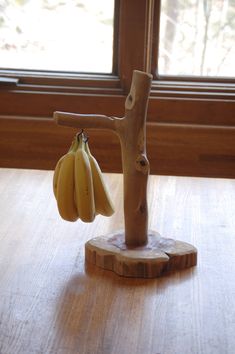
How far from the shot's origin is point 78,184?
1.56 metres

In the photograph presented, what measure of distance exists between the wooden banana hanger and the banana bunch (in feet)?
0.19

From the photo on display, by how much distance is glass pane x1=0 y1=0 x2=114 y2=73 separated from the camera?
2.91m

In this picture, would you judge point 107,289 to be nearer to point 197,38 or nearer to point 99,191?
point 99,191

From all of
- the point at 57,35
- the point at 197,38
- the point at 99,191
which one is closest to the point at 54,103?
the point at 57,35

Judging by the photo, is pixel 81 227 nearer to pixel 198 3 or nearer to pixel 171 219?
pixel 171 219

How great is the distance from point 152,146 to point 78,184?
128 cm

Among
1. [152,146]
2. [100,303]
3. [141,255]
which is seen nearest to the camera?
[100,303]

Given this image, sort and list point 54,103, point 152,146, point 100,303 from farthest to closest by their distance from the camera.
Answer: point 54,103
point 152,146
point 100,303

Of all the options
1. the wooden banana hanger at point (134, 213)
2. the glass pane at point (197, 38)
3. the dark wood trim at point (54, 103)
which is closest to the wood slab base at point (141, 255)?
the wooden banana hanger at point (134, 213)

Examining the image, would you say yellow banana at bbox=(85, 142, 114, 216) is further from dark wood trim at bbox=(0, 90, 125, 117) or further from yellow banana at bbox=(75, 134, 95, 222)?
dark wood trim at bbox=(0, 90, 125, 117)

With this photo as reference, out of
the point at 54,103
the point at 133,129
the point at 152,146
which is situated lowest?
the point at 152,146

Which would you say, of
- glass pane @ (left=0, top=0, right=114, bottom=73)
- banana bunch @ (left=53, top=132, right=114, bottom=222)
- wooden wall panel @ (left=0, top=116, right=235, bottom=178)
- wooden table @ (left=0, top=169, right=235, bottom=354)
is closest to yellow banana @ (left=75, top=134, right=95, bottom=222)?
banana bunch @ (left=53, top=132, right=114, bottom=222)

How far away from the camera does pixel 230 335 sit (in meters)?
1.29

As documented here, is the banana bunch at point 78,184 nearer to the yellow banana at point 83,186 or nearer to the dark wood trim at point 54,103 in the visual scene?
the yellow banana at point 83,186
